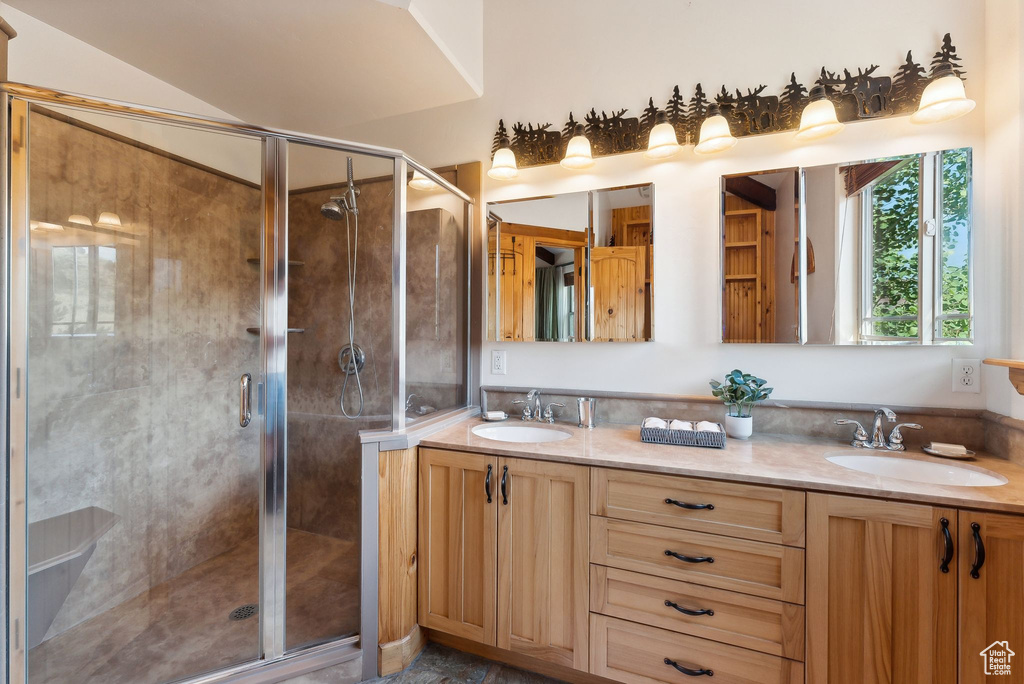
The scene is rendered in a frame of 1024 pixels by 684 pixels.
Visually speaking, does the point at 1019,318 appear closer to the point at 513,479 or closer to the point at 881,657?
the point at 881,657

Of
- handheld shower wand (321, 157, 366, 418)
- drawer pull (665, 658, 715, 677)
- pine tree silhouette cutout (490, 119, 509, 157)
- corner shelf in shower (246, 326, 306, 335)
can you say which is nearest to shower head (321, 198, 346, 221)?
handheld shower wand (321, 157, 366, 418)

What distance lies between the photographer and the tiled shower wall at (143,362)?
1.37 meters

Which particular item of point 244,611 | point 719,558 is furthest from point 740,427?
point 244,611

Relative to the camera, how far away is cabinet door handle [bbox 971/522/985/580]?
1015mm

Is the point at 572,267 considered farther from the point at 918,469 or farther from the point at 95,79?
the point at 95,79

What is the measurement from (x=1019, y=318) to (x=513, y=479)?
5.80 feet

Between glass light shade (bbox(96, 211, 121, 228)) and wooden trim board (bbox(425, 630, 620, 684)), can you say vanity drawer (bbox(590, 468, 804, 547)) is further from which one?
glass light shade (bbox(96, 211, 121, 228))

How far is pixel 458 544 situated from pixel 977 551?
4.87 ft

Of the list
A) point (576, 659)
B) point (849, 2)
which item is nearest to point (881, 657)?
point (576, 659)

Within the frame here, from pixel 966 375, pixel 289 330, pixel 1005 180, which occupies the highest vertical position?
pixel 1005 180

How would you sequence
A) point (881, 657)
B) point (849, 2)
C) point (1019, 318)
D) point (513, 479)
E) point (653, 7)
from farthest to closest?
point (653, 7)
point (849, 2)
point (513, 479)
point (1019, 318)
point (881, 657)

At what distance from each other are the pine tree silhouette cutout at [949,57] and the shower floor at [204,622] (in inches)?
110

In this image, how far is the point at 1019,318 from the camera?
1354mm

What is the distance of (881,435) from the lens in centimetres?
151
